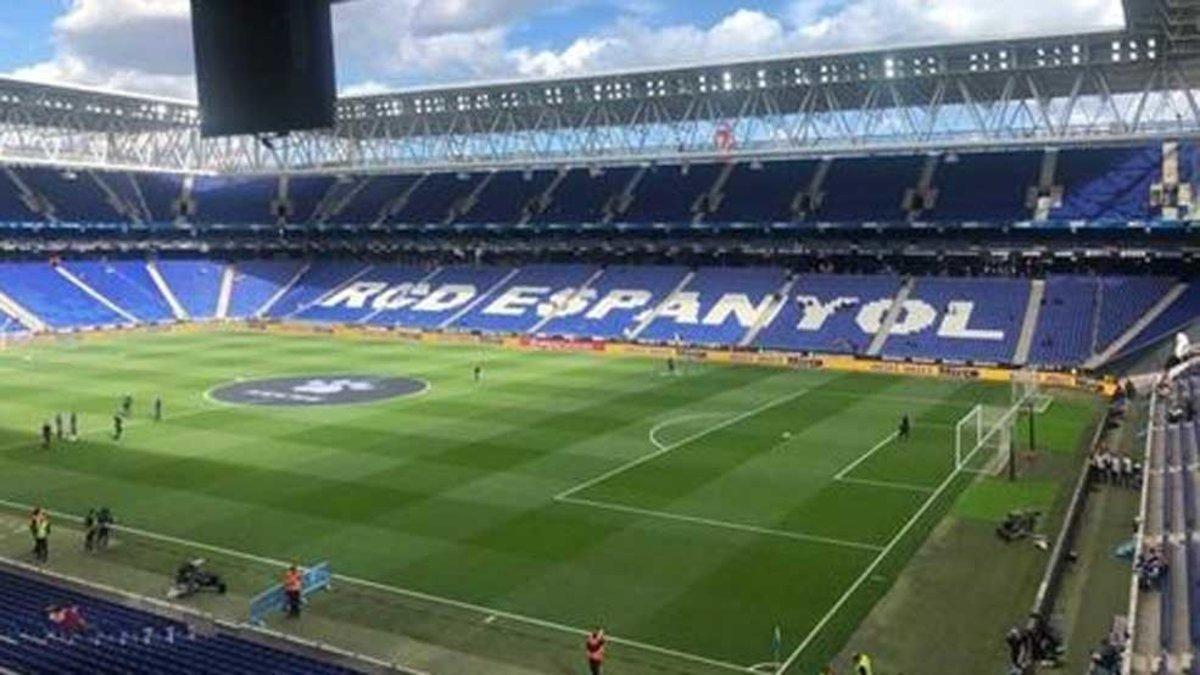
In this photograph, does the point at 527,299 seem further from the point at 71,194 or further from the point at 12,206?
the point at 12,206

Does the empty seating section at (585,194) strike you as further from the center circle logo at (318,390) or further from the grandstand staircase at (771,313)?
the center circle logo at (318,390)

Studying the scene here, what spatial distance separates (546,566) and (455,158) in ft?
194

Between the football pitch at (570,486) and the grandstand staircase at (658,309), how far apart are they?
13094 millimetres

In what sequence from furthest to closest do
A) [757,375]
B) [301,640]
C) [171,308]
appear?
[171,308] → [757,375] → [301,640]

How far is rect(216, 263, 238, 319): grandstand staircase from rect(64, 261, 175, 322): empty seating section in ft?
12.7

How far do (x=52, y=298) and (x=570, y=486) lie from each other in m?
60.2

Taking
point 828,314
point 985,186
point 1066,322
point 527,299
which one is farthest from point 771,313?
point 527,299

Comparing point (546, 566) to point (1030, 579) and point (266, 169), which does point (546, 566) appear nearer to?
point (1030, 579)

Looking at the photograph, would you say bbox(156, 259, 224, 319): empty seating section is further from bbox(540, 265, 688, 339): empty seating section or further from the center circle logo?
the center circle logo

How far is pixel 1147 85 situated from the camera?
57.4m

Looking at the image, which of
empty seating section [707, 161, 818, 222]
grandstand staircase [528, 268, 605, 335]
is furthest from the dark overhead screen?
empty seating section [707, 161, 818, 222]

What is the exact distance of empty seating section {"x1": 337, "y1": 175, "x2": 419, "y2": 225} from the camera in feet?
295

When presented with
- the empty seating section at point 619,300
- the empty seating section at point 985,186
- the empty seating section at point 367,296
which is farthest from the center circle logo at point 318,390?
the empty seating section at point 985,186

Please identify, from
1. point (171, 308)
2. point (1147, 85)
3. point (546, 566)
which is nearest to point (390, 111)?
point (171, 308)
